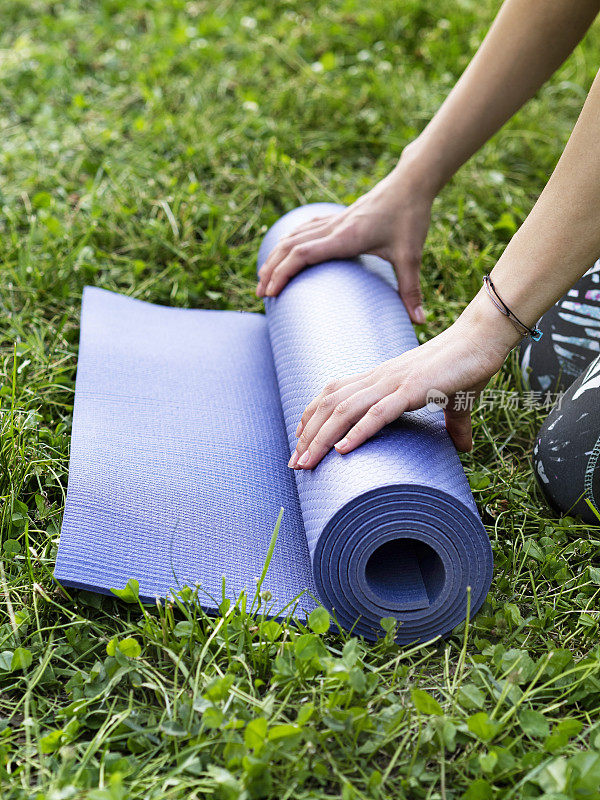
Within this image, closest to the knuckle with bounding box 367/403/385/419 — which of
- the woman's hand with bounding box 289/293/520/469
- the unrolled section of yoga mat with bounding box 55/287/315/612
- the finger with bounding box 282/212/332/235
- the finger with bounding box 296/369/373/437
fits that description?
the woman's hand with bounding box 289/293/520/469

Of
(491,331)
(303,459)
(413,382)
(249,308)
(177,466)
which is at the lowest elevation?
(249,308)

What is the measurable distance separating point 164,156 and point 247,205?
0.51 meters

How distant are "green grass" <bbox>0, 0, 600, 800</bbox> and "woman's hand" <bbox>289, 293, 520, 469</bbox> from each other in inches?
15.1

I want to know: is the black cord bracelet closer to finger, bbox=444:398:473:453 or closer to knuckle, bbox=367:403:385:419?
finger, bbox=444:398:473:453

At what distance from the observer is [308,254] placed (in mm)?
2271

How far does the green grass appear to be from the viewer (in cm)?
145

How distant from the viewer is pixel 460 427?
1804 millimetres

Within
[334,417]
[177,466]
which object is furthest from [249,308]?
[334,417]

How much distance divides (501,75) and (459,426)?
1038 mm

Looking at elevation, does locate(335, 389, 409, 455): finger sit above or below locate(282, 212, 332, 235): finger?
above

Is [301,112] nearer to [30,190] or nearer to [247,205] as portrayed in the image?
[247,205]

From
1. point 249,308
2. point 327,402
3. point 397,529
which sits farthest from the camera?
point 249,308

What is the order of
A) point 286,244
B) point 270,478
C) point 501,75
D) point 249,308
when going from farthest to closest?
1. point 249,308
2. point 286,244
3. point 501,75
4. point 270,478

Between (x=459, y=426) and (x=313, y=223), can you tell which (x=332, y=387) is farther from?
(x=313, y=223)
